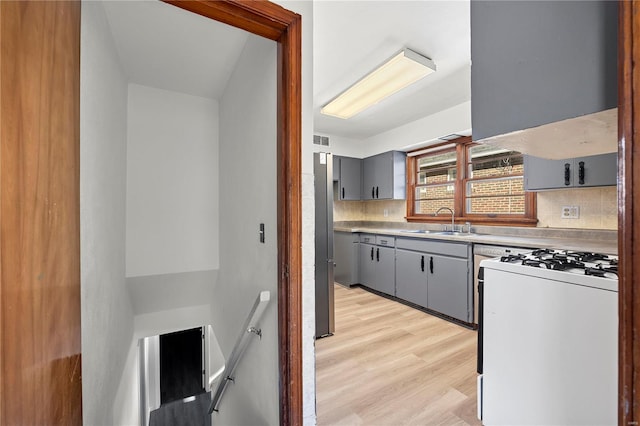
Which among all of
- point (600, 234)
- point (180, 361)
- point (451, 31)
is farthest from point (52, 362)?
point (180, 361)

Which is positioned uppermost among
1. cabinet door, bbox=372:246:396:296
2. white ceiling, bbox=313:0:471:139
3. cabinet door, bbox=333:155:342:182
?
white ceiling, bbox=313:0:471:139

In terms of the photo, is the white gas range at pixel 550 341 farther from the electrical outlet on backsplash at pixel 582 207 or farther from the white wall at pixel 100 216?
the white wall at pixel 100 216

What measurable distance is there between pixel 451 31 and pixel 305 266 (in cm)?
193

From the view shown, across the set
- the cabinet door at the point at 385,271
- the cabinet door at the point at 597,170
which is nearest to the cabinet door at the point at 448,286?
the cabinet door at the point at 385,271

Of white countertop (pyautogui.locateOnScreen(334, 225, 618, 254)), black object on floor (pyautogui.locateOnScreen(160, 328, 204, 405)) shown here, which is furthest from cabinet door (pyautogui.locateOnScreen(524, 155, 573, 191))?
black object on floor (pyautogui.locateOnScreen(160, 328, 204, 405))

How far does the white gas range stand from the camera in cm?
101

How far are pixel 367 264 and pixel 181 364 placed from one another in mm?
3128

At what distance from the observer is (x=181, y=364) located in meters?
4.06

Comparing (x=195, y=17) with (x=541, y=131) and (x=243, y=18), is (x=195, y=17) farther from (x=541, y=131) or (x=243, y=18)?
(x=541, y=131)

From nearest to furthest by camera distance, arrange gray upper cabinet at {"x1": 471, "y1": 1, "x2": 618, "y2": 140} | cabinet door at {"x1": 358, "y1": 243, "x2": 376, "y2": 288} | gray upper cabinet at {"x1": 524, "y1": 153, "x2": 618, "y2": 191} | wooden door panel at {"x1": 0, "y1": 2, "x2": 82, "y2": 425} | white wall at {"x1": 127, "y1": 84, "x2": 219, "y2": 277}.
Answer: wooden door panel at {"x1": 0, "y1": 2, "x2": 82, "y2": 425} < gray upper cabinet at {"x1": 471, "y1": 1, "x2": 618, "y2": 140} < gray upper cabinet at {"x1": 524, "y1": 153, "x2": 618, "y2": 191} < white wall at {"x1": 127, "y1": 84, "x2": 219, "y2": 277} < cabinet door at {"x1": 358, "y1": 243, "x2": 376, "y2": 288}

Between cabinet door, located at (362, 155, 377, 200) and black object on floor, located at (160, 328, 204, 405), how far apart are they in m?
3.34

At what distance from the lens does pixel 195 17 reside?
1.66 metres

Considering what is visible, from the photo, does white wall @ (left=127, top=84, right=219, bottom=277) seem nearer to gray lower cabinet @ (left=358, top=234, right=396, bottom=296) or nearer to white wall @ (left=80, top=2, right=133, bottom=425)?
white wall @ (left=80, top=2, right=133, bottom=425)

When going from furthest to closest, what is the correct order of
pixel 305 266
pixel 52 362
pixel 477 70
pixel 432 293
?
pixel 432 293 < pixel 305 266 < pixel 477 70 < pixel 52 362
